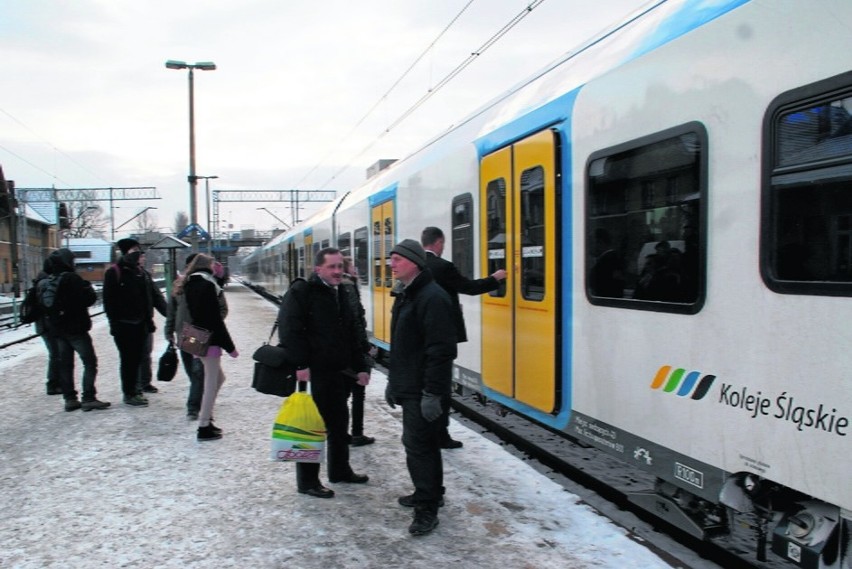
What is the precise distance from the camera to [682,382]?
11.0 ft

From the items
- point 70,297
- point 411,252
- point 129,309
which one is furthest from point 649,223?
point 70,297

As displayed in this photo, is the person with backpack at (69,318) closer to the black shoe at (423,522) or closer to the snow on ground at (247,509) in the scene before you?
the snow on ground at (247,509)

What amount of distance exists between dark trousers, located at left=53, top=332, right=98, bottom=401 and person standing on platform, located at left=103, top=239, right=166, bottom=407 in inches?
11.4

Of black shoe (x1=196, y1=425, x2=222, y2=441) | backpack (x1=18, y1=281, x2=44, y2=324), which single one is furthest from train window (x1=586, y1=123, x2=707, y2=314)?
backpack (x1=18, y1=281, x2=44, y2=324)

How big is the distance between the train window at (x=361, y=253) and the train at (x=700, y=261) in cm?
641

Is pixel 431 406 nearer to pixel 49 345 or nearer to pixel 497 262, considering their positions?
pixel 497 262

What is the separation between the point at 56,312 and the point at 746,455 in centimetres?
681

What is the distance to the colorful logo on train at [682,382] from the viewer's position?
3.21 meters

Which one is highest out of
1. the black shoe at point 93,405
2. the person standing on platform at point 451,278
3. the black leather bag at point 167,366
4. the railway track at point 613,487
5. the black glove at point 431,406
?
the person standing on platform at point 451,278

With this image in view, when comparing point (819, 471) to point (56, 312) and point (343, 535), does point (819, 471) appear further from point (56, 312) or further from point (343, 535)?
point (56, 312)

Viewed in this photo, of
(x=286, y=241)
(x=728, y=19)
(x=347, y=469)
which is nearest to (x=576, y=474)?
(x=347, y=469)

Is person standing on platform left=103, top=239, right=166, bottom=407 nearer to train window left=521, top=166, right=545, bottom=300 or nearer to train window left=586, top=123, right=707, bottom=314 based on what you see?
train window left=521, top=166, right=545, bottom=300

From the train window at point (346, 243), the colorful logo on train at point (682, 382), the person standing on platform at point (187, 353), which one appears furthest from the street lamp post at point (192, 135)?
the colorful logo on train at point (682, 382)

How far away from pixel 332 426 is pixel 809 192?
11.2ft
